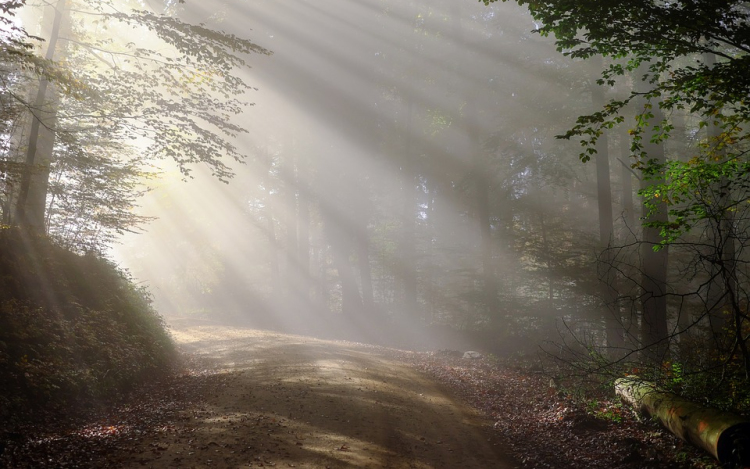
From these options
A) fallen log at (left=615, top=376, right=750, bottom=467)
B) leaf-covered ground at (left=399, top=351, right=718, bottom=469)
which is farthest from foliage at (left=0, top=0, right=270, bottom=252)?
fallen log at (left=615, top=376, right=750, bottom=467)

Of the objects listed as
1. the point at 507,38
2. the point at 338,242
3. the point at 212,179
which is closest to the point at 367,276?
the point at 338,242

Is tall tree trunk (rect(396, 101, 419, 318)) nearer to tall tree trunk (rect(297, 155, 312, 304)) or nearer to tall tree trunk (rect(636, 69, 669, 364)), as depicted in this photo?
tall tree trunk (rect(297, 155, 312, 304))

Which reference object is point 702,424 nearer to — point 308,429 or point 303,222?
point 308,429

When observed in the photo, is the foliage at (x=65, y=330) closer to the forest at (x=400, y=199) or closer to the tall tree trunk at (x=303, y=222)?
the forest at (x=400, y=199)

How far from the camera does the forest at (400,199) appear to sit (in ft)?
23.6

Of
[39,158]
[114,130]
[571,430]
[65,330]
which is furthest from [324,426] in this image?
[39,158]

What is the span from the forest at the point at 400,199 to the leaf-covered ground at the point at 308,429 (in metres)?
0.16

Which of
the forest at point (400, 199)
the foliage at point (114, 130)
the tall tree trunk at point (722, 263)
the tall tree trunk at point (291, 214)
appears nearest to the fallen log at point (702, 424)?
the forest at point (400, 199)

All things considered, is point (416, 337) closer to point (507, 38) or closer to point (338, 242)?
A: point (338, 242)

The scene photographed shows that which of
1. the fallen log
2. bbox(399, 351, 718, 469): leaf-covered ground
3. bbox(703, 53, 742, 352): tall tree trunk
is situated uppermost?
bbox(703, 53, 742, 352): tall tree trunk

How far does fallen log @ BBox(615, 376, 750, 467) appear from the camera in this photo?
5605 millimetres

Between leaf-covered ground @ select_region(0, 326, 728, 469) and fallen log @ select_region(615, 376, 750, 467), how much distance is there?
26cm

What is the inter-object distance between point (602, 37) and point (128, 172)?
12933 mm

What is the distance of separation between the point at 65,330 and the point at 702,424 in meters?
11.3
